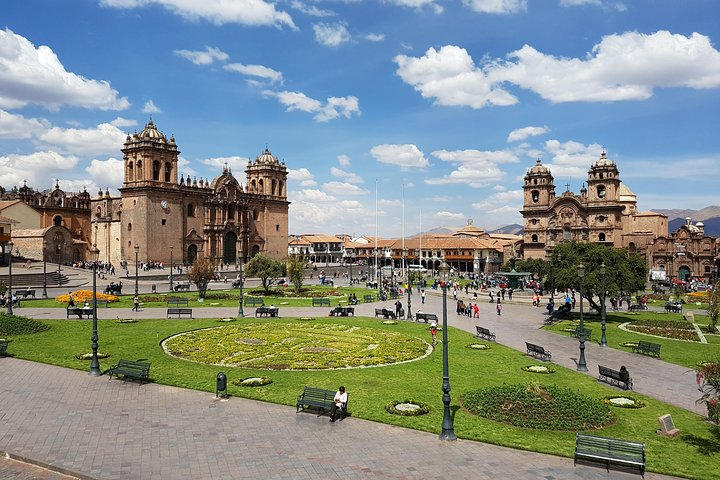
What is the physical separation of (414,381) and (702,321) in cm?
2827

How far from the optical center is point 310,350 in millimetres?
23875

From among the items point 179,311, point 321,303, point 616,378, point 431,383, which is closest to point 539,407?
point 431,383

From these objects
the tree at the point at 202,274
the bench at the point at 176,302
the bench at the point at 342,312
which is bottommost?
the bench at the point at 342,312

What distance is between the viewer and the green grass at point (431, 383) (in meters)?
13.0

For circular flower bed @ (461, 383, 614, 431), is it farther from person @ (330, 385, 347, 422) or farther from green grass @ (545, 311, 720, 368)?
green grass @ (545, 311, 720, 368)

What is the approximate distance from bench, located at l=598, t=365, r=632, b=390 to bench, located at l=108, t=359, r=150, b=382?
645 inches

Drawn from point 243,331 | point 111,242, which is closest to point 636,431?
point 243,331

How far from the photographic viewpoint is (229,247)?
3307 inches

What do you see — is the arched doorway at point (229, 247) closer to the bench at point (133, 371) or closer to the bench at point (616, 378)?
the bench at point (133, 371)

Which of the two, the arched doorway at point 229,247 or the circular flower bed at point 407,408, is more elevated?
the arched doorway at point 229,247

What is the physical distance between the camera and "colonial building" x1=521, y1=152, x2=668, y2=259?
3425 inches

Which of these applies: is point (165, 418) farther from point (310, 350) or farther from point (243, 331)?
point (243, 331)

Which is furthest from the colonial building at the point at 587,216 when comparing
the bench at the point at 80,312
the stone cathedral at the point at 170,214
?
the bench at the point at 80,312

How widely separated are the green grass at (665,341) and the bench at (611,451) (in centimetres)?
1281
